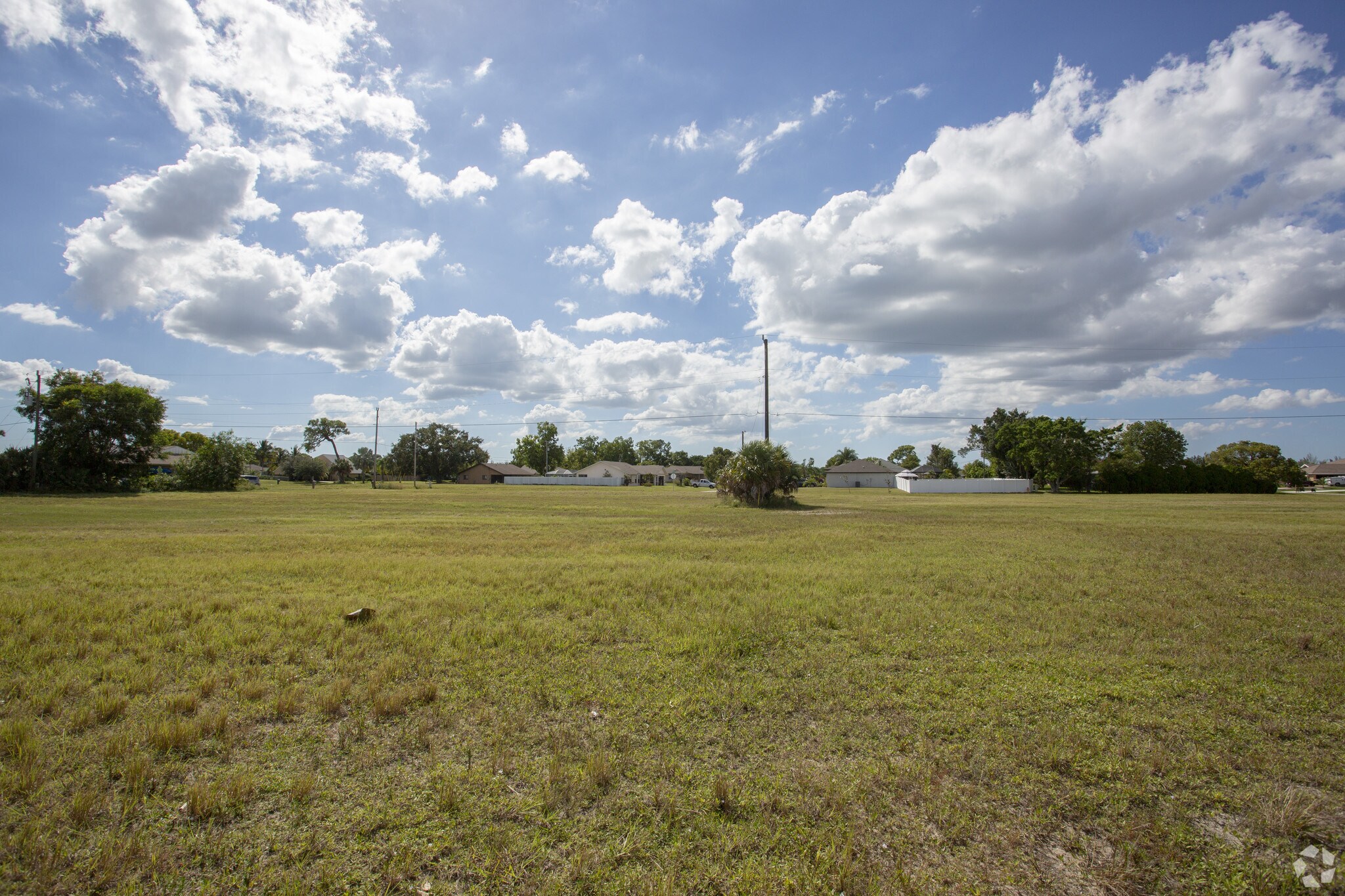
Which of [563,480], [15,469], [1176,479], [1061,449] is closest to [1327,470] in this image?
[1176,479]

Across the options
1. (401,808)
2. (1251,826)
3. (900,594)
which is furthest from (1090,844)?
(900,594)

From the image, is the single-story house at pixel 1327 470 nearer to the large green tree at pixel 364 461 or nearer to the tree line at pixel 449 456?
the tree line at pixel 449 456

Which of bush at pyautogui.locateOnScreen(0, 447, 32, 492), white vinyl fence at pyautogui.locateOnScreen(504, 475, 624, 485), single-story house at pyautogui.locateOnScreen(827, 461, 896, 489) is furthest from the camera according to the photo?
white vinyl fence at pyautogui.locateOnScreen(504, 475, 624, 485)

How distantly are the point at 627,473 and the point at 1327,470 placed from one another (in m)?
132

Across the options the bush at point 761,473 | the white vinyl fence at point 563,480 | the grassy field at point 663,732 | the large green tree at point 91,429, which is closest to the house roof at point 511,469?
the white vinyl fence at point 563,480

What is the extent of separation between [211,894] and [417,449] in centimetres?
10638

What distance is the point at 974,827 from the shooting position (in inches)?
147

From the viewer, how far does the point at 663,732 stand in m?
5.05

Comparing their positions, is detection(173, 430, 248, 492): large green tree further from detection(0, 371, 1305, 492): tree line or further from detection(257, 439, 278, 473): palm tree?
detection(257, 439, 278, 473): palm tree

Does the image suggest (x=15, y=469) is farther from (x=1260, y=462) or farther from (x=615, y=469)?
(x=1260, y=462)

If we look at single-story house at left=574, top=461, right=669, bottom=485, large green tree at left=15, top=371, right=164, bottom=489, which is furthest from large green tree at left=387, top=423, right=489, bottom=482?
large green tree at left=15, top=371, right=164, bottom=489

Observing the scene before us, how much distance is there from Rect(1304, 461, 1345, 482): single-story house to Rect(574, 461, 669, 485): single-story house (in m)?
116

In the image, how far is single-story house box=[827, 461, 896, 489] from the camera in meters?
90.1

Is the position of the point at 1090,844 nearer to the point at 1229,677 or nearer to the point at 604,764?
the point at 604,764
